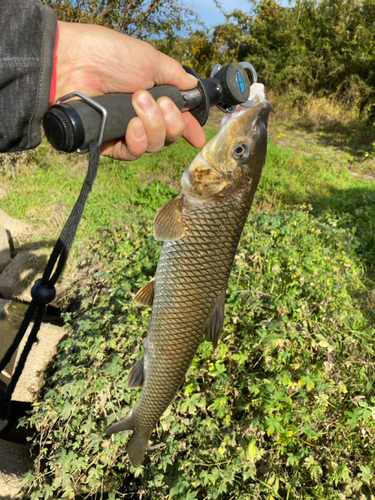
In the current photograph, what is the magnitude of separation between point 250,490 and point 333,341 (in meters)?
1.23

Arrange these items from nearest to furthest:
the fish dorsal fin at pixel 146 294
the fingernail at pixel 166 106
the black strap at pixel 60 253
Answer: the black strap at pixel 60 253 < the fingernail at pixel 166 106 < the fish dorsal fin at pixel 146 294

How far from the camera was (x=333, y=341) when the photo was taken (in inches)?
116

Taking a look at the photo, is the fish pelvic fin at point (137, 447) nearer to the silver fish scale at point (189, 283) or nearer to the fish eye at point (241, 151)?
the silver fish scale at point (189, 283)

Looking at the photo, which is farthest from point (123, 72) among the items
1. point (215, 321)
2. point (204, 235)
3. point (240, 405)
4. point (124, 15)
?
point (124, 15)

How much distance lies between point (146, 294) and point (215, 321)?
0.36m

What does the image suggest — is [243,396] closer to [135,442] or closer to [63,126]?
[135,442]

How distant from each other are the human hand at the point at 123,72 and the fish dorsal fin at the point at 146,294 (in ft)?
2.03

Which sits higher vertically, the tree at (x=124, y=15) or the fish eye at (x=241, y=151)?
the tree at (x=124, y=15)

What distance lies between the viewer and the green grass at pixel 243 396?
241 centimetres

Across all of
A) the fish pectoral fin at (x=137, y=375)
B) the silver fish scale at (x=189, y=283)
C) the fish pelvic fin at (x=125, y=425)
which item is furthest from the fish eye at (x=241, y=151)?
the fish pelvic fin at (x=125, y=425)

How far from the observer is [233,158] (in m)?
1.66

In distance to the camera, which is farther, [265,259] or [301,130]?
[301,130]

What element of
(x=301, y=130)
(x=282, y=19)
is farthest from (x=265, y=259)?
(x=282, y=19)

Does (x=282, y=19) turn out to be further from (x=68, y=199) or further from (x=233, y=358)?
(x=233, y=358)
